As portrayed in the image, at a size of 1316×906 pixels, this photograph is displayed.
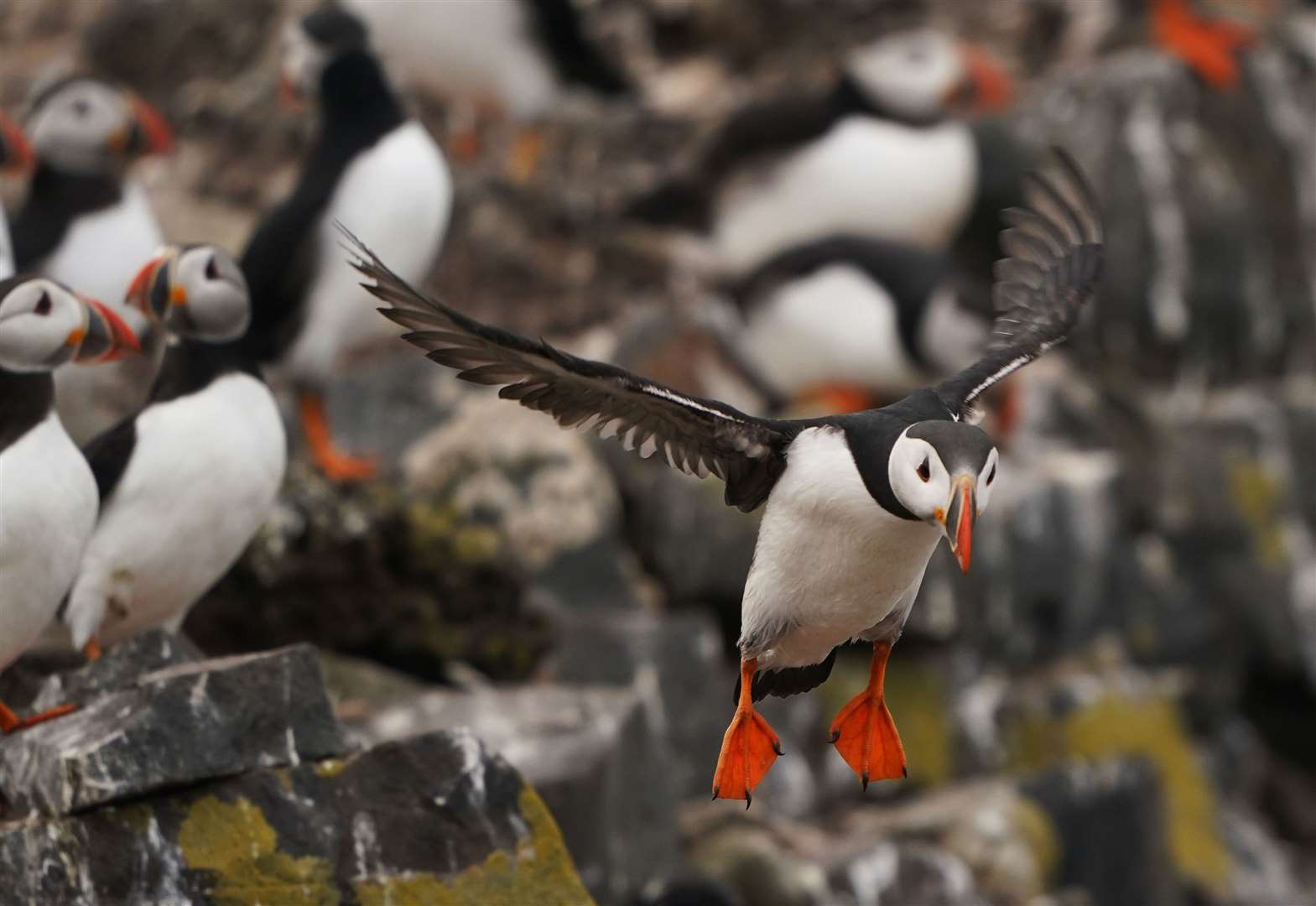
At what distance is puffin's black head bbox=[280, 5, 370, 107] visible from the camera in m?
6.37

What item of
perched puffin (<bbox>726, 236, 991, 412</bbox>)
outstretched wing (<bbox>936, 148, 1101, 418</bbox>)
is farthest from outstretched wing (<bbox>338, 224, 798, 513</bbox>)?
perched puffin (<bbox>726, 236, 991, 412</bbox>)

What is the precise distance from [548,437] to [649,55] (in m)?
4.05

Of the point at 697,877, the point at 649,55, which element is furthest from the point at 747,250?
the point at 697,877

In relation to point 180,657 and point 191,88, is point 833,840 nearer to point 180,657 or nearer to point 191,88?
point 180,657

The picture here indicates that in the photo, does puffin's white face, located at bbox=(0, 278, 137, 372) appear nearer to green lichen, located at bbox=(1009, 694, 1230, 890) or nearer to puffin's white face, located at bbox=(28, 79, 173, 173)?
puffin's white face, located at bbox=(28, 79, 173, 173)

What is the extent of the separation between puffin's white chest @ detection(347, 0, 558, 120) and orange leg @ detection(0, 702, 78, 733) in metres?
4.86

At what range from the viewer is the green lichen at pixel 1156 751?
8211 millimetres

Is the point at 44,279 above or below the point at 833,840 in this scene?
above

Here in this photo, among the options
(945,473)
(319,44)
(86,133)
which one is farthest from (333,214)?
(945,473)

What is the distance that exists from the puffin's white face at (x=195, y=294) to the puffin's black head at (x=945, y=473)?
6.03 ft

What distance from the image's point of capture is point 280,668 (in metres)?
3.83

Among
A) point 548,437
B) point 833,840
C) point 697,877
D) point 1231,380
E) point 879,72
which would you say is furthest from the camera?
point 1231,380

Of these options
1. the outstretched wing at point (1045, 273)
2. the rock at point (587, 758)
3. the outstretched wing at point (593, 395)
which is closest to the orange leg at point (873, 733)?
the outstretched wing at point (593, 395)

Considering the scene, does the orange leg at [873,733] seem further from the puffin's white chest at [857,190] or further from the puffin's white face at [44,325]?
the puffin's white chest at [857,190]
